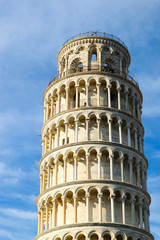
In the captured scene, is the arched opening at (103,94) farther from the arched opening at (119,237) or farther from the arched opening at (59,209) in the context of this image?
the arched opening at (119,237)

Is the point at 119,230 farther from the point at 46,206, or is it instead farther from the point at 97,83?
the point at 97,83

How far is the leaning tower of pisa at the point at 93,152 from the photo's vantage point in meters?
39.6

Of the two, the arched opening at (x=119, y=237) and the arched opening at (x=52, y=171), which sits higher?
the arched opening at (x=52, y=171)

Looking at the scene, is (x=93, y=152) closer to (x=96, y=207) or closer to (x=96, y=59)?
(x=96, y=207)

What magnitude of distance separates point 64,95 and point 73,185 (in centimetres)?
1025

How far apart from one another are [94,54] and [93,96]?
6600 millimetres

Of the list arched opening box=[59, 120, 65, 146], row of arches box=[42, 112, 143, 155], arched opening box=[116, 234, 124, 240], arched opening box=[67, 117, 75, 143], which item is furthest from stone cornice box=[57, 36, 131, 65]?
arched opening box=[116, 234, 124, 240]

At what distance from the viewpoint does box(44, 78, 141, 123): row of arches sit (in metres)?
45.1

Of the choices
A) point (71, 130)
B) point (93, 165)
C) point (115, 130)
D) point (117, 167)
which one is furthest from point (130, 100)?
point (93, 165)

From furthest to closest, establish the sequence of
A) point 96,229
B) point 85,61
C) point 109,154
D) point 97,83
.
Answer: point 85,61 → point 97,83 → point 109,154 → point 96,229

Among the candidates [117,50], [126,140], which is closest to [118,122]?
[126,140]

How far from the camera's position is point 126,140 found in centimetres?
4419

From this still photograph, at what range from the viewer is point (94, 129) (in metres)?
43.5

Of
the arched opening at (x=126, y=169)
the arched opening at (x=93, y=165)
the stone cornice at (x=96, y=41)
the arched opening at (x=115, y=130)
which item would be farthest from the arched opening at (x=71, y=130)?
the stone cornice at (x=96, y=41)
